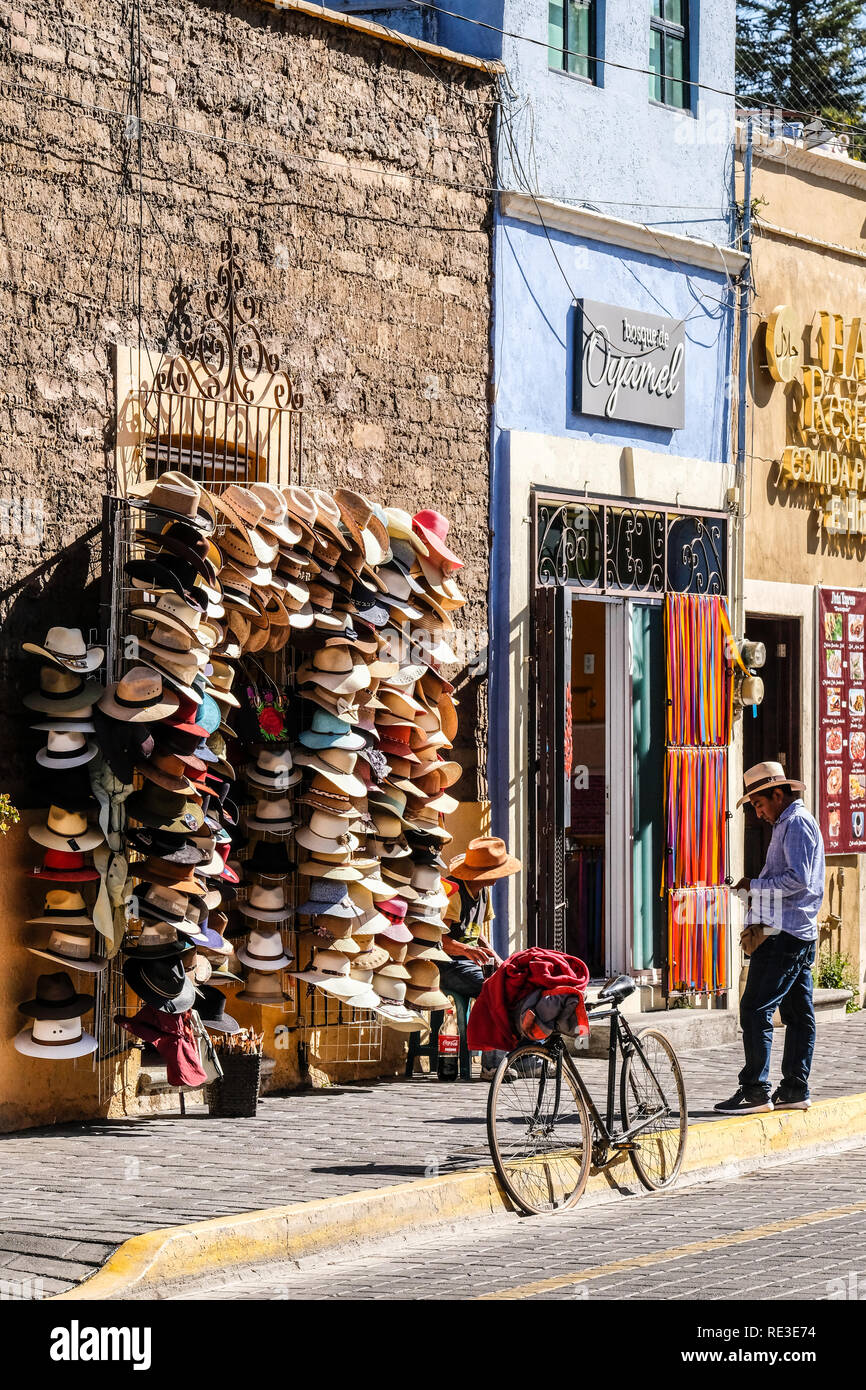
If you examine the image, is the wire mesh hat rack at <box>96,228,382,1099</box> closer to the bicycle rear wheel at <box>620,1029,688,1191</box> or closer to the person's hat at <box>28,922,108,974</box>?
the person's hat at <box>28,922,108,974</box>

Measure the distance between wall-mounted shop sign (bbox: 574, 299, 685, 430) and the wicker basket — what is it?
5.43 meters

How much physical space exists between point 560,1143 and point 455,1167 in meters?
0.48

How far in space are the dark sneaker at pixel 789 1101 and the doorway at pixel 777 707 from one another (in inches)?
220

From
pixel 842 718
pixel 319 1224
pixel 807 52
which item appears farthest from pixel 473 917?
pixel 807 52

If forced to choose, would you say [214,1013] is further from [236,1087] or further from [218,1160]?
[218,1160]

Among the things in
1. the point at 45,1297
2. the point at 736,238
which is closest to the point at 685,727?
the point at 736,238

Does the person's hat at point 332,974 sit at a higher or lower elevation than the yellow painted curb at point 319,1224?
higher

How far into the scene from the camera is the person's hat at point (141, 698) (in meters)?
10.1

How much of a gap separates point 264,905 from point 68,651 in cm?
190

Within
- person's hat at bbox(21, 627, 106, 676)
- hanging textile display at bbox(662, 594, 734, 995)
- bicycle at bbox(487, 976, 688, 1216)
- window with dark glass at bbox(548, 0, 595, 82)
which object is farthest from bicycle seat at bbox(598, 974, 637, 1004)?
window with dark glass at bbox(548, 0, 595, 82)

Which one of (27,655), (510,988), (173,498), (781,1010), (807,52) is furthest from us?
(807,52)

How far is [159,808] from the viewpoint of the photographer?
10.3 metres

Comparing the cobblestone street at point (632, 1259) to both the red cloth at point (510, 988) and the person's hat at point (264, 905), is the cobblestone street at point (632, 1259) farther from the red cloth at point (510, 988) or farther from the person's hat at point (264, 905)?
the person's hat at point (264, 905)

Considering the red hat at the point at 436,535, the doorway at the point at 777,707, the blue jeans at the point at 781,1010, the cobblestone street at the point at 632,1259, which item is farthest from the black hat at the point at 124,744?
the doorway at the point at 777,707
